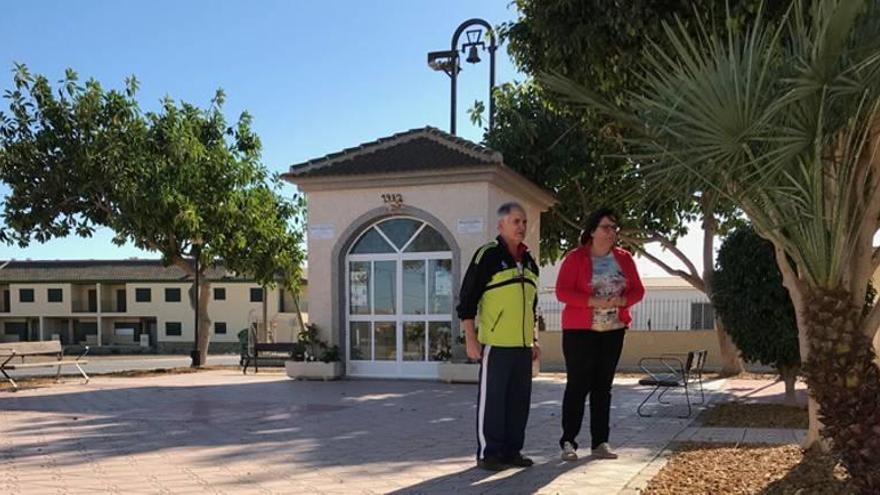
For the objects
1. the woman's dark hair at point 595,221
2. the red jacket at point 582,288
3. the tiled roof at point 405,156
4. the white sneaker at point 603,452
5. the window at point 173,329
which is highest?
the tiled roof at point 405,156

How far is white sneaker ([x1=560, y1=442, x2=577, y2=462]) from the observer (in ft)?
18.7

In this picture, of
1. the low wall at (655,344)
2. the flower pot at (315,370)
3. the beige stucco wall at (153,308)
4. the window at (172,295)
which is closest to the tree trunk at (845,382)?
the flower pot at (315,370)

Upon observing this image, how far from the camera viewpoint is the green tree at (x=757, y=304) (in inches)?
347

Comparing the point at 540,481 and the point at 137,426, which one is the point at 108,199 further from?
the point at 540,481

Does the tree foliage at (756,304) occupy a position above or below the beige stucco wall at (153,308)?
above

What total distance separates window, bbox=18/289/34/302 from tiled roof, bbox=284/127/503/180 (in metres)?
47.1

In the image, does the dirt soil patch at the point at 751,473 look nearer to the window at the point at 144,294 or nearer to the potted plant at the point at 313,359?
the potted plant at the point at 313,359

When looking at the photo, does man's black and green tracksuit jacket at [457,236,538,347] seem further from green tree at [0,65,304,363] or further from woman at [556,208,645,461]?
green tree at [0,65,304,363]

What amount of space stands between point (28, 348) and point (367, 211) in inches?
239

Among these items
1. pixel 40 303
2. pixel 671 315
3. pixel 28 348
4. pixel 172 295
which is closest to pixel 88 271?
pixel 40 303

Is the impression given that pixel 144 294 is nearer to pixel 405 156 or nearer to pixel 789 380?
pixel 405 156

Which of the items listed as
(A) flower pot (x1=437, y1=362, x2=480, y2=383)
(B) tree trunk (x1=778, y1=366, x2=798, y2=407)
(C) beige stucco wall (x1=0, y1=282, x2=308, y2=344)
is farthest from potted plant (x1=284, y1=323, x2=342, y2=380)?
(C) beige stucco wall (x1=0, y1=282, x2=308, y2=344)

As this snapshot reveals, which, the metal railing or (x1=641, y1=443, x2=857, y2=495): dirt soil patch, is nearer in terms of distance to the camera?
(x1=641, y1=443, x2=857, y2=495): dirt soil patch

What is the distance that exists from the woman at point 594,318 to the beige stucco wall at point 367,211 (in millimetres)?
6633
